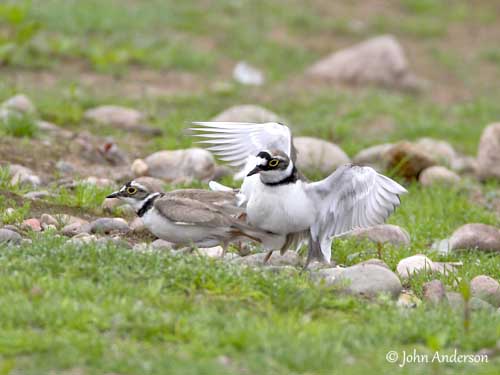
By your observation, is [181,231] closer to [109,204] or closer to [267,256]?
[267,256]

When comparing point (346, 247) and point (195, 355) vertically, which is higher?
point (195, 355)

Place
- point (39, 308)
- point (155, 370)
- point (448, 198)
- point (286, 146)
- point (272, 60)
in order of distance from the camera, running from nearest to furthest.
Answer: point (155, 370)
point (39, 308)
point (286, 146)
point (448, 198)
point (272, 60)

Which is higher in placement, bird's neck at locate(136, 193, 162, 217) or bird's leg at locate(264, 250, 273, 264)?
bird's neck at locate(136, 193, 162, 217)

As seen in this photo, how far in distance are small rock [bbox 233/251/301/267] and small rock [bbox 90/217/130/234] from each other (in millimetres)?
1285

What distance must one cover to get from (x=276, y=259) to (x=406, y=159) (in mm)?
4144

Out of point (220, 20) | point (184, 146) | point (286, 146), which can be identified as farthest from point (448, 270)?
point (220, 20)

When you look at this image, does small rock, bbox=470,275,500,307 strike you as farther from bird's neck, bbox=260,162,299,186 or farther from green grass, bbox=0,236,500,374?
bird's neck, bbox=260,162,299,186

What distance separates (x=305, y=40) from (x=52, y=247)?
12910 millimetres

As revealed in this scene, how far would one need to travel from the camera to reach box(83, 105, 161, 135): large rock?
13.9m

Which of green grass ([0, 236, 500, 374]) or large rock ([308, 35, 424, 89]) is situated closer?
green grass ([0, 236, 500, 374])

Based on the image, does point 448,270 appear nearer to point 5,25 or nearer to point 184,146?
point 184,146

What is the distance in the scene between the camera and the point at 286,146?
984cm

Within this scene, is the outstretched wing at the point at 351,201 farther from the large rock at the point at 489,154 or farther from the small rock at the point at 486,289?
the large rock at the point at 489,154

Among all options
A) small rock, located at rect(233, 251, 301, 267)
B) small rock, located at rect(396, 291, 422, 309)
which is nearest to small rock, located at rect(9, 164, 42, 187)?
small rock, located at rect(233, 251, 301, 267)
